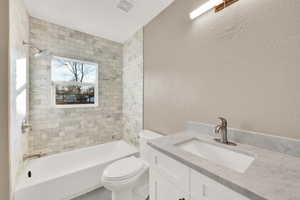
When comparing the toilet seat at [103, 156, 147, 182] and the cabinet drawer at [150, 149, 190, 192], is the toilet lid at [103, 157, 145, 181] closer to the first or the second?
the toilet seat at [103, 156, 147, 182]

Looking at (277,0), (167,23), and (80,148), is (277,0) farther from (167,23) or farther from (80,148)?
Result: (80,148)

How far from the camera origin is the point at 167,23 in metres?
1.65

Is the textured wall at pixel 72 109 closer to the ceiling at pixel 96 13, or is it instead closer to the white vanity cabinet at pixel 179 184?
the ceiling at pixel 96 13

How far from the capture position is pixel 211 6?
1.13m

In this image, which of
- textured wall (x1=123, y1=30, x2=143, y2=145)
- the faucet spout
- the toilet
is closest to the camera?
the faucet spout

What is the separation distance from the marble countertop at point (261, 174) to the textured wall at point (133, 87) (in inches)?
59.9

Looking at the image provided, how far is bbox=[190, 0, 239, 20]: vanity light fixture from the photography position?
1052 millimetres

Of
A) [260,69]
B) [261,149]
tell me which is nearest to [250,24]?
[260,69]

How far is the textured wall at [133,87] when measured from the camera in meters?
2.21

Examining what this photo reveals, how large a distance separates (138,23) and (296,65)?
2.00 meters

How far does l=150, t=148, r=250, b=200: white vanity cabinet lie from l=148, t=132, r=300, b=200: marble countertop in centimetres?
4
